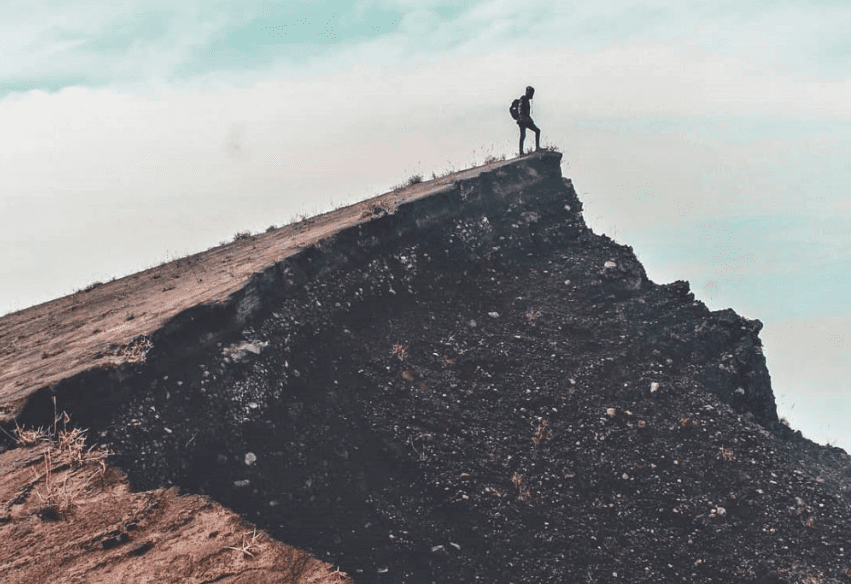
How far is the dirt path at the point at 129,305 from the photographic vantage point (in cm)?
1135

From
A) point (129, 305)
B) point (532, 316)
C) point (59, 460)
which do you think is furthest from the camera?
point (532, 316)

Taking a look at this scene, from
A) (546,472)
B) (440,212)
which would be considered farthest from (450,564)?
(440,212)

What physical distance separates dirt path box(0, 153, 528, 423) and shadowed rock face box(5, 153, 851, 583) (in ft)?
1.42

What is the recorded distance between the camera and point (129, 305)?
1501 cm

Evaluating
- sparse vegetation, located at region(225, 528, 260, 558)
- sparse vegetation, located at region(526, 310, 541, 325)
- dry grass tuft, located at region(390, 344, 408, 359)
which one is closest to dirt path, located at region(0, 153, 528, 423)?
dry grass tuft, located at region(390, 344, 408, 359)

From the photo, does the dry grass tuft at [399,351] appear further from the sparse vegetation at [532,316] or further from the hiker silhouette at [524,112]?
the hiker silhouette at [524,112]

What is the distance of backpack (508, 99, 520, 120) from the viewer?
19875 mm

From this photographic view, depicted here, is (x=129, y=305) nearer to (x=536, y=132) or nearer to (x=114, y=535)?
(x=114, y=535)

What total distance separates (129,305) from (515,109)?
10952mm

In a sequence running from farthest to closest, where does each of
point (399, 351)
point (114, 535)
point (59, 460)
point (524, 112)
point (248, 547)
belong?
point (524, 112), point (399, 351), point (59, 460), point (114, 535), point (248, 547)

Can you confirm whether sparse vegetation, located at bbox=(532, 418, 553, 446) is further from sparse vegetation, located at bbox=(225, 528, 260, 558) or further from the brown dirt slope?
sparse vegetation, located at bbox=(225, 528, 260, 558)

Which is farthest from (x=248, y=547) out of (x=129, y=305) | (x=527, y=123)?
(x=527, y=123)

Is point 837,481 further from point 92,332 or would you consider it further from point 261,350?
point 92,332

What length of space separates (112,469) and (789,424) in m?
16.5
